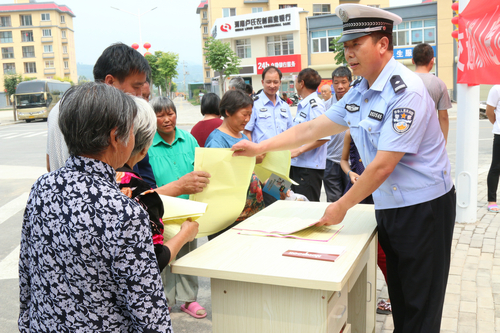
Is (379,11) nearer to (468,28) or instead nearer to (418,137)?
(418,137)

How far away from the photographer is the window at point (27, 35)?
2611 inches

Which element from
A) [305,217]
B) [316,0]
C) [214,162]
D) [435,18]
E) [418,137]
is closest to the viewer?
[418,137]

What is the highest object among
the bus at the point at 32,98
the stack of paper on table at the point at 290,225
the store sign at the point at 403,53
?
the store sign at the point at 403,53

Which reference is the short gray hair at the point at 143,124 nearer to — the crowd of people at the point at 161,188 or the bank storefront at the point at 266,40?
the crowd of people at the point at 161,188

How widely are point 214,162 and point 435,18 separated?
3447cm

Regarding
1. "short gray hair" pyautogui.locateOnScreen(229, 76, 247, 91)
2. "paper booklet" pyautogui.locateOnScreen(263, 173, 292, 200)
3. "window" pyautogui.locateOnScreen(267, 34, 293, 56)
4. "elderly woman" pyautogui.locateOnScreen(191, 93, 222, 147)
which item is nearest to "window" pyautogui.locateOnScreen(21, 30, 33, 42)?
"window" pyautogui.locateOnScreen(267, 34, 293, 56)

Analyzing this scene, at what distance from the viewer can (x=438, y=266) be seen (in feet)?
6.95

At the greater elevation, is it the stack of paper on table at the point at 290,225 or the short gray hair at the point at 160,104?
the short gray hair at the point at 160,104

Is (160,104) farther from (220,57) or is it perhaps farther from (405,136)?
(220,57)

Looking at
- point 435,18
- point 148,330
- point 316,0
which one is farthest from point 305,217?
point 316,0

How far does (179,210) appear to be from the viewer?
1.87 meters

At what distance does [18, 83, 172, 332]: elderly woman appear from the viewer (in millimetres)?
1203

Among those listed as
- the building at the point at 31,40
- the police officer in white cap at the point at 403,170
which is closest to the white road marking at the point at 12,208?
the police officer in white cap at the point at 403,170

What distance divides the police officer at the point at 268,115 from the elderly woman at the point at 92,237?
3.35 metres
